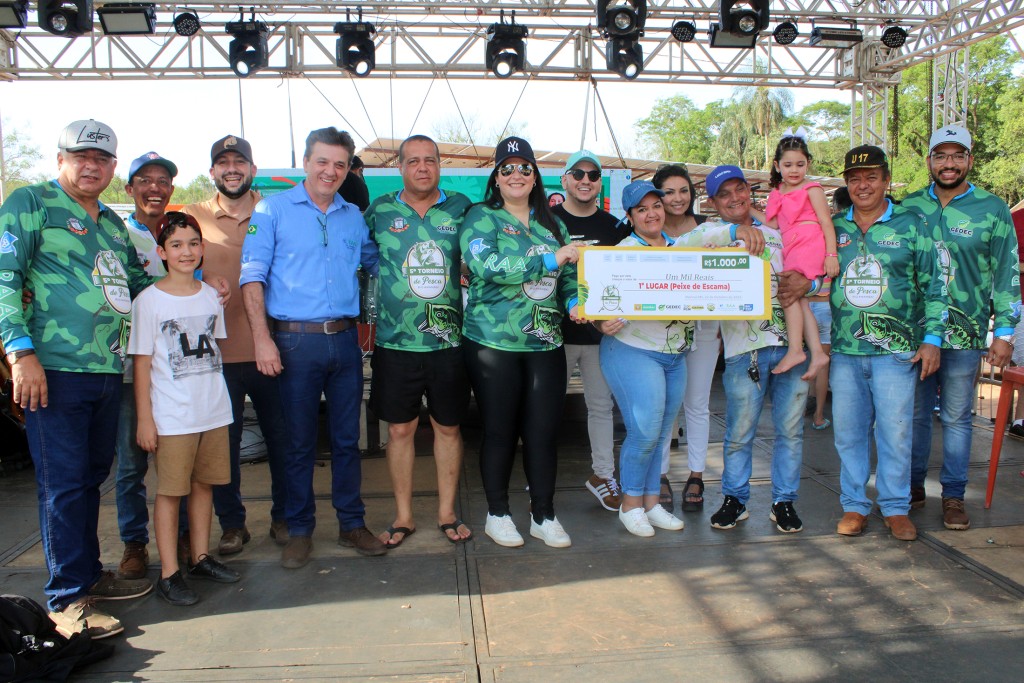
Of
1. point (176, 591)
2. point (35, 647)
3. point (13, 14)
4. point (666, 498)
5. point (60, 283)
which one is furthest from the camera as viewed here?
point (13, 14)

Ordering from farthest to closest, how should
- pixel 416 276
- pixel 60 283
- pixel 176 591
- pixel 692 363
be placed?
pixel 692 363 → pixel 416 276 → pixel 176 591 → pixel 60 283

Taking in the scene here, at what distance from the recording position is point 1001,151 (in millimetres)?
30938

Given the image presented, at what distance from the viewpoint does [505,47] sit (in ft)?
35.1

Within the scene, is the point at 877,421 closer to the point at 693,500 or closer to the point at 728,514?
the point at 728,514

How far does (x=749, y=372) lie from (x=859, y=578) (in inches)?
44.1

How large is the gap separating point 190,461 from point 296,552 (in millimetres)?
721

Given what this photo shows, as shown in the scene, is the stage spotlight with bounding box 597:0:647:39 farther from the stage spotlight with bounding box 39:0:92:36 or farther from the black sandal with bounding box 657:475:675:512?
the black sandal with bounding box 657:475:675:512

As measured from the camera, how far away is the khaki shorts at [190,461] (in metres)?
3.36

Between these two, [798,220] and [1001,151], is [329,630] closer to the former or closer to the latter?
[798,220]

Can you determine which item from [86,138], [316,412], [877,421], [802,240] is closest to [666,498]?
[877,421]

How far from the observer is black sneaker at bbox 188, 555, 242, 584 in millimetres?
3576

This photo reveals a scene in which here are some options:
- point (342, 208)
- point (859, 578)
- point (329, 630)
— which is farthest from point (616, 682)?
point (342, 208)

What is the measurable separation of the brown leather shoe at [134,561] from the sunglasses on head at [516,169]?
2.52 metres

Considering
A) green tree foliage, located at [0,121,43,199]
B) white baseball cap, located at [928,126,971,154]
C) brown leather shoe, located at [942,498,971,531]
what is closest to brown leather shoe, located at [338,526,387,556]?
brown leather shoe, located at [942,498,971,531]
